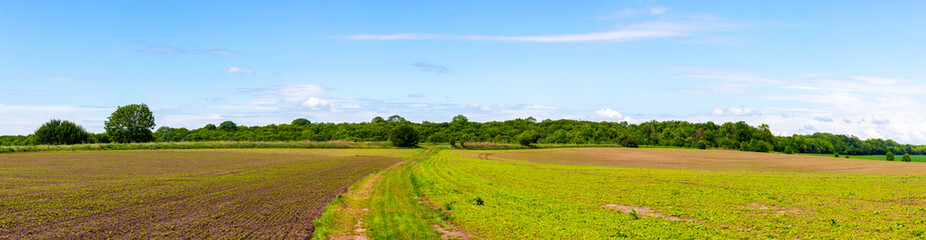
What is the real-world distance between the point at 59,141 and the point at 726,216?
135998mm

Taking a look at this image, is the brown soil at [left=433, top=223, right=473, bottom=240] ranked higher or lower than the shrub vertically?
lower

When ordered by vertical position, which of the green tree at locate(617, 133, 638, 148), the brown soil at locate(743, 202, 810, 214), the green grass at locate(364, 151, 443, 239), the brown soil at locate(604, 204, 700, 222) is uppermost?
the green tree at locate(617, 133, 638, 148)

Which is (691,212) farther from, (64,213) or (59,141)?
(59,141)

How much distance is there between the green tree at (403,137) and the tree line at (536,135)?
1.13 ft

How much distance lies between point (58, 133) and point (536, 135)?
437 feet

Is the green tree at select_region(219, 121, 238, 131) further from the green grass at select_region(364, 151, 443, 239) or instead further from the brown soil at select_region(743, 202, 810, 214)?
the brown soil at select_region(743, 202, 810, 214)

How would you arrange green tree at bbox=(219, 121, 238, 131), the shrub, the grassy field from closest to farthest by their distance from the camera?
the grassy field < the shrub < green tree at bbox=(219, 121, 238, 131)

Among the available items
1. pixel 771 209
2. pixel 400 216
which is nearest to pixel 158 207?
pixel 400 216

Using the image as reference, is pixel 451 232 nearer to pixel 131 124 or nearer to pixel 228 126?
pixel 131 124

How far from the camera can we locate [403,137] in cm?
11112

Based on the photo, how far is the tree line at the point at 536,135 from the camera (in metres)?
116

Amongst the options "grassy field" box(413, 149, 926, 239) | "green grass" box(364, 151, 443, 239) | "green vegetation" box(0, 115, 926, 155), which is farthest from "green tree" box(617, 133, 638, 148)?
"green grass" box(364, 151, 443, 239)

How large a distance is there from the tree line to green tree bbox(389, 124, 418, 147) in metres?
0.34

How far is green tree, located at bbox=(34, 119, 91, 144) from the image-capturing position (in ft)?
349
